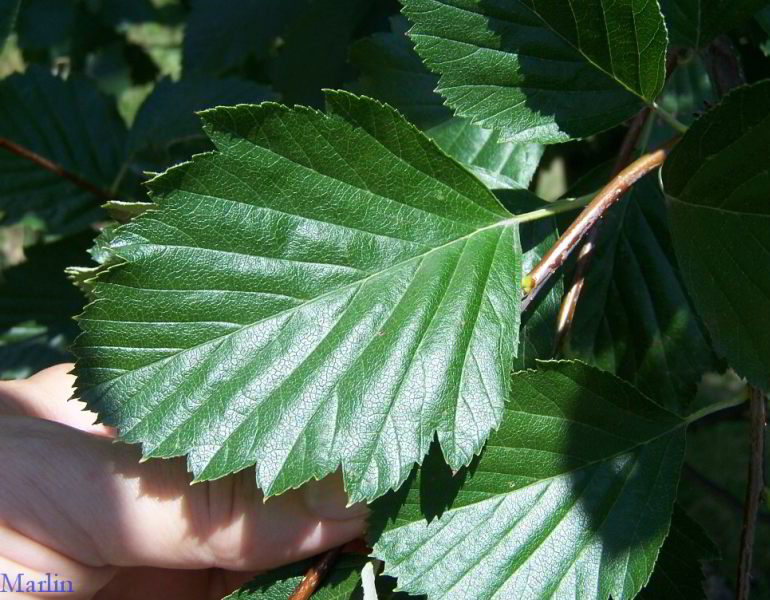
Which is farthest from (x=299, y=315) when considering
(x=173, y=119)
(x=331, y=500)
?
(x=173, y=119)

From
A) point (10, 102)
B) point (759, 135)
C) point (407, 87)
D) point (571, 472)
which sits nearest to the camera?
point (759, 135)

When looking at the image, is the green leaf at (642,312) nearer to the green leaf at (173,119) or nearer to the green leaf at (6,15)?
the green leaf at (173,119)

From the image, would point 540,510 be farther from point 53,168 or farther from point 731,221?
point 53,168

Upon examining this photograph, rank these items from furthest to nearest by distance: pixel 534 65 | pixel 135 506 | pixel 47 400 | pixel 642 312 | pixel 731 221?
pixel 47 400 → pixel 642 312 → pixel 135 506 → pixel 534 65 → pixel 731 221

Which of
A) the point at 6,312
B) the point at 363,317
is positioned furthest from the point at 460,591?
the point at 6,312

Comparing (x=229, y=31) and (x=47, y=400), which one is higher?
(x=229, y=31)

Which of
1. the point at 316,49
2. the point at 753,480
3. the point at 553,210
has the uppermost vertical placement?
the point at 316,49

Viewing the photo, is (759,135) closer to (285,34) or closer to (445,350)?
(445,350)
